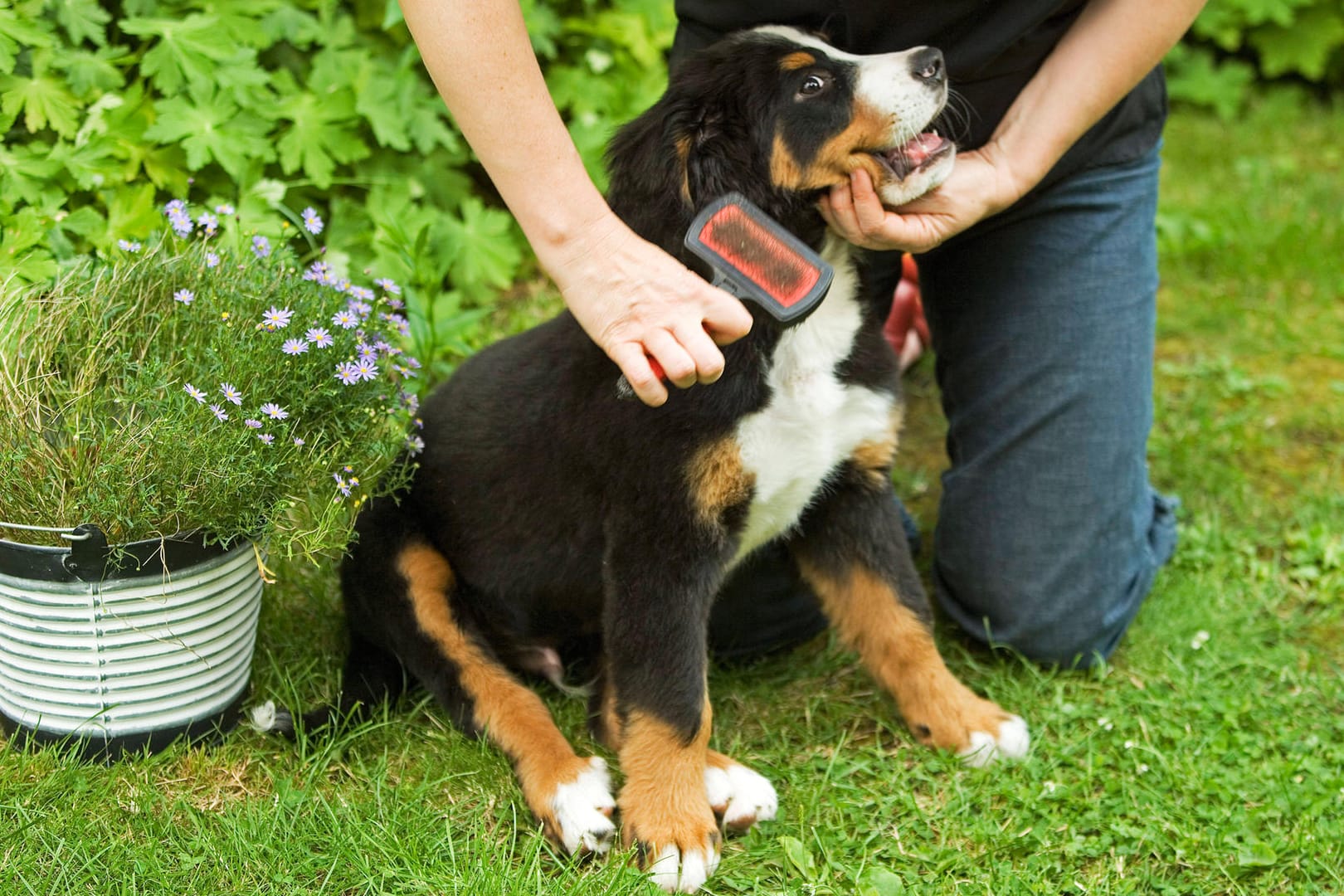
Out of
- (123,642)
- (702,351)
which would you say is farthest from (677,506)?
(123,642)

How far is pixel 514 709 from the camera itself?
8.31 feet

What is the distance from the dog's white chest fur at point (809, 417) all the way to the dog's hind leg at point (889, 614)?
107mm

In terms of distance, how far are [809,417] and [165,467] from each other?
1.14 m

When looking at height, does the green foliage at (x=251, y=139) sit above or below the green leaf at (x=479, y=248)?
above

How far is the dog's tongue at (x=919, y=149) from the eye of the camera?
242 cm

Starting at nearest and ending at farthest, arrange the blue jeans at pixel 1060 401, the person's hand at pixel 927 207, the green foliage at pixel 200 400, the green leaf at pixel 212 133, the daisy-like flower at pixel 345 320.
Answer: the green foliage at pixel 200 400, the person's hand at pixel 927 207, the daisy-like flower at pixel 345 320, the blue jeans at pixel 1060 401, the green leaf at pixel 212 133

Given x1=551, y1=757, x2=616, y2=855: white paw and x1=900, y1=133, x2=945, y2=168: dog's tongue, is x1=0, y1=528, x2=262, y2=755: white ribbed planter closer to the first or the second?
x1=551, y1=757, x2=616, y2=855: white paw

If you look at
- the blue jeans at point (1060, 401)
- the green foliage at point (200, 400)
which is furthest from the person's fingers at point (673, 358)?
the blue jeans at point (1060, 401)

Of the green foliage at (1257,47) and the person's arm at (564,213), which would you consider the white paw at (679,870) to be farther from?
the green foliage at (1257,47)

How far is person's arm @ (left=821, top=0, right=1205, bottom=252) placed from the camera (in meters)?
2.55

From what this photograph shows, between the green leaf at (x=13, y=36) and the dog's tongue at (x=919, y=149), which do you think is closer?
the dog's tongue at (x=919, y=149)

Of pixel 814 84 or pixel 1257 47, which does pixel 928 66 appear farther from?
pixel 1257 47

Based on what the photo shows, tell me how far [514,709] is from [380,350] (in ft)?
2.50

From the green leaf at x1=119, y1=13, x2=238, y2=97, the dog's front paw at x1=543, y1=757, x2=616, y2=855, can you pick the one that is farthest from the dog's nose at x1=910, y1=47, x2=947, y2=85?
the green leaf at x1=119, y1=13, x2=238, y2=97
